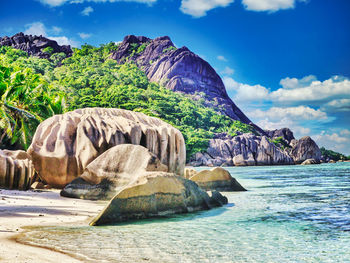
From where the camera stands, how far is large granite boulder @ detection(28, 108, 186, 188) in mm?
10141

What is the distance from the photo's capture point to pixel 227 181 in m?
13.1

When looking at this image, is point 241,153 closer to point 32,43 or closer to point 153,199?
point 153,199

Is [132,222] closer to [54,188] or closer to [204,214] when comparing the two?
[204,214]

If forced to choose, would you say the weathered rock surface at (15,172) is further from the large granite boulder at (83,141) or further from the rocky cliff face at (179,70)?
the rocky cliff face at (179,70)

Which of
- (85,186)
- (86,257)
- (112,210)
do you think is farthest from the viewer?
(85,186)

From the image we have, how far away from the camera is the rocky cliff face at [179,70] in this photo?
4018 inches

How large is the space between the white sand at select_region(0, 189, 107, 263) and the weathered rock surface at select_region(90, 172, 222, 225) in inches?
20.9

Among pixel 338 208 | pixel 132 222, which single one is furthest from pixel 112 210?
pixel 338 208

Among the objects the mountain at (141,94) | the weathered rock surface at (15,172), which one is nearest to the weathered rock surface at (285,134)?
the mountain at (141,94)

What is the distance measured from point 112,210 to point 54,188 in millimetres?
5599

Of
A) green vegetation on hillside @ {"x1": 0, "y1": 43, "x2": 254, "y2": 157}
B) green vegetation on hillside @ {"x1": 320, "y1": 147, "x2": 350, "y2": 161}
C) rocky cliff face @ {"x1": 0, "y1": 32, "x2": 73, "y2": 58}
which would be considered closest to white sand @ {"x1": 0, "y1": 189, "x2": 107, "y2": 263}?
green vegetation on hillside @ {"x1": 0, "y1": 43, "x2": 254, "y2": 157}

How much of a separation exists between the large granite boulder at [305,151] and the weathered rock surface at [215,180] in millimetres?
62428

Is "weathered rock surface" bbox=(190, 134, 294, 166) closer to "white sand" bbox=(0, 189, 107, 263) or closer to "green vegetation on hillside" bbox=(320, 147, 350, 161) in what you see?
"green vegetation on hillside" bbox=(320, 147, 350, 161)

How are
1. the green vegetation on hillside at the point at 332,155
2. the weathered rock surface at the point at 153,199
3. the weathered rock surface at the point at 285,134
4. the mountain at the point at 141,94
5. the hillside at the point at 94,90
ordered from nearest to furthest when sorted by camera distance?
1. the weathered rock surface at the point at 153,199
2. the hillside at the point at 94,90
3. the mountain at the point at 141,94
4. the green vegetation on hillside at the point at 332,155
5. the weathered rock surface at the point at 285,134
